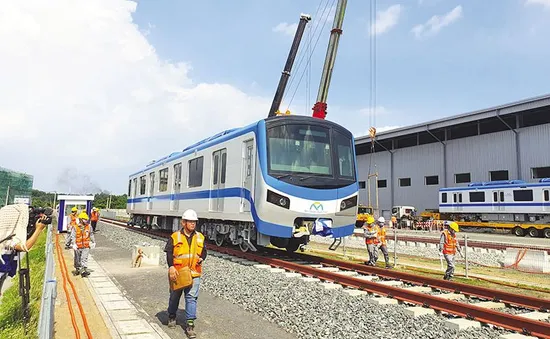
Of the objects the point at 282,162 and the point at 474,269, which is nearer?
the point at 282,162

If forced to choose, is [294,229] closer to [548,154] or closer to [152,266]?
[152,266]

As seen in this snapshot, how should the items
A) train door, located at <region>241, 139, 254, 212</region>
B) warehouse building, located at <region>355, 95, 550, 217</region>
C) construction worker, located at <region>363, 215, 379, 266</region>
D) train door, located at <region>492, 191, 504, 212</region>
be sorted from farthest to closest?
warehouse building, located at <region>355, 95, 550, 217</region>, train door, located at <region>492, 191, 504, 212</region>, construction worker, located at <region>363, 215, 379, 266</region>, train door, located at <region>241, 139, 254, 212</region>

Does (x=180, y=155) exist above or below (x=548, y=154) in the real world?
below

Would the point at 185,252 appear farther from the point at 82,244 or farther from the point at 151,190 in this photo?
the point at 151,190

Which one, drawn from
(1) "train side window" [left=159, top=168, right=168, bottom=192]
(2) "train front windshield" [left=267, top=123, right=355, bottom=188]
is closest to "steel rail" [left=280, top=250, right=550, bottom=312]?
(2) "train front windshield" [left=267, top=123, right=355, bottom=188]

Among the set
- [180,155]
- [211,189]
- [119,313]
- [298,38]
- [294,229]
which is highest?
[298,38]

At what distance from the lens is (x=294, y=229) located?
33.3ft

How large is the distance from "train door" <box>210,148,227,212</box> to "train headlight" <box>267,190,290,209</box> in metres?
2.60

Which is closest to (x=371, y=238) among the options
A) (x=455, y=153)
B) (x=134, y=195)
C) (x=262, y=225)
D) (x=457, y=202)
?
(x=262, y=225)

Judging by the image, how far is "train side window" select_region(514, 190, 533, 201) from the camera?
27047 millimetres

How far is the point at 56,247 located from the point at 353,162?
12.2 m

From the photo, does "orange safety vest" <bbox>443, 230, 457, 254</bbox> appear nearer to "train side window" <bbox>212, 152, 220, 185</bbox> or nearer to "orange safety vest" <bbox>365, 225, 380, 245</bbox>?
"orange safety vest" <bbox>365, 225, 380, 245</bbox>

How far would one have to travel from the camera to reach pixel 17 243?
14.3 ft

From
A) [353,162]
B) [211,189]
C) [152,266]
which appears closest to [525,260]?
[353,162]
